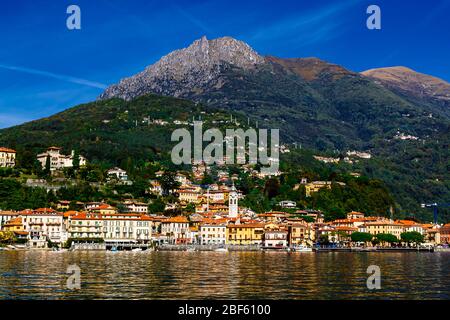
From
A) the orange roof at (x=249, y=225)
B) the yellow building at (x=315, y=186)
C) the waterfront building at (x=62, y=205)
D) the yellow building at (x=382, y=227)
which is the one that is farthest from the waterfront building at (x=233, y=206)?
the waterfront building at (x=62, y=205)

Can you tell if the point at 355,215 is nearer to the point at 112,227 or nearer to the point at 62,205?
the point at 112,227

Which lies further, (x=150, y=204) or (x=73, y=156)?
(x=73, y=156)

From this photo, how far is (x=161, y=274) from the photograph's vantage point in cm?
4528

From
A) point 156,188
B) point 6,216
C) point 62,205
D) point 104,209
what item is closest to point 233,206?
point 156,188

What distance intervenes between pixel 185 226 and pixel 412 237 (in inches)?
1793

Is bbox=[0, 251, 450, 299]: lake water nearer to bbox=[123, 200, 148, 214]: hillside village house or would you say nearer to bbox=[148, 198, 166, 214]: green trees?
bbox=[123, 200, 148, 214]: hillside village house

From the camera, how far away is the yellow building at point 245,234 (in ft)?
390

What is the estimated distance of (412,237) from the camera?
128750mm

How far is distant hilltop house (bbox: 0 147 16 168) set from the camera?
13875 cm

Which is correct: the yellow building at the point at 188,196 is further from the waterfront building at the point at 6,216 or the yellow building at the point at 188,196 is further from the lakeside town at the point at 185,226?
the waterfront building at the point at 6,216

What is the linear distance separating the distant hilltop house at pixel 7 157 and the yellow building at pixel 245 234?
2043 inches

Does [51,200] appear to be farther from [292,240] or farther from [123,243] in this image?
[292,240]
